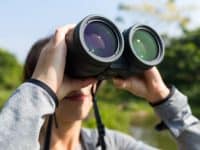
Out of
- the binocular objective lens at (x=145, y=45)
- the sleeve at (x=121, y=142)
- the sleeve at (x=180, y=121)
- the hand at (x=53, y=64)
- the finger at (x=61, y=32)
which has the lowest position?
the sleeve at (x=121, y=142)

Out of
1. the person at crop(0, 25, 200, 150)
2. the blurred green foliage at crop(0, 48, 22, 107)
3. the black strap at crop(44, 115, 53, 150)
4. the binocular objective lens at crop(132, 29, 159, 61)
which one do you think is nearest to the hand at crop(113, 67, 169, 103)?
the person at crop(0, 25, 200, 150)

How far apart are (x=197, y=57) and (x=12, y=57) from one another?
11.2 m

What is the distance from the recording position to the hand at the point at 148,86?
1.49 metres

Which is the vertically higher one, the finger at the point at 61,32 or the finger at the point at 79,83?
the finger at the point at 61,32

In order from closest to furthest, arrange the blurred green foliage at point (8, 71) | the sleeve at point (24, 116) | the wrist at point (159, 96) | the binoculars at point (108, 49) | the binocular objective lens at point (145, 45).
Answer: the sleeve at point (24, 116) → the binoculars at point (108, 49) → the binocular objective lens at point (145, 45) → the wrist at point (159, 96) → the blurred green foliage at point (8, 71)

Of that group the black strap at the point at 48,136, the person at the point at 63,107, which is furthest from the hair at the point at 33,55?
the black strap at the point at 48,136

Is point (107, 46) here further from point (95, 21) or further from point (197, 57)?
point (197, 57)

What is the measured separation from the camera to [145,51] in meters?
1.40

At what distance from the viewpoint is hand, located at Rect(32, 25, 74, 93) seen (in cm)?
119

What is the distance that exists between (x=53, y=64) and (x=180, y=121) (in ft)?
1.53

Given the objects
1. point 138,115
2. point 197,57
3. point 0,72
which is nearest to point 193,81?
point 197,57

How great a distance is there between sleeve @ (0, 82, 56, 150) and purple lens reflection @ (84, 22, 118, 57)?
19 centimetres

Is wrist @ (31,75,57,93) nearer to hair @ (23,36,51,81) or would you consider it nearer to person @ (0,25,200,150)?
person @ (0,25,200,150)

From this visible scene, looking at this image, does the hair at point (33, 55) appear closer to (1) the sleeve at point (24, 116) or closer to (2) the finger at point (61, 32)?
(2) the finger at point (61, 32)
